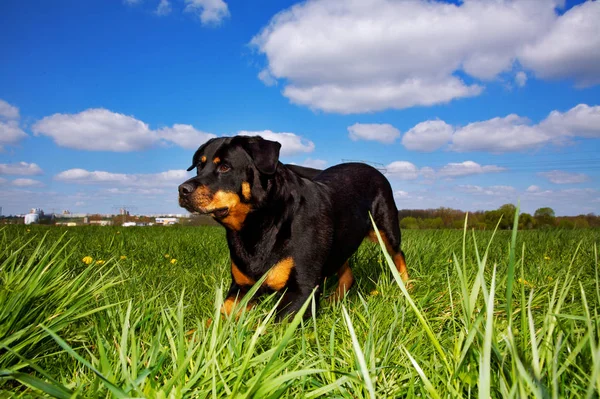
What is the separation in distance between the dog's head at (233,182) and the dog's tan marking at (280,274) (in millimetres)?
419

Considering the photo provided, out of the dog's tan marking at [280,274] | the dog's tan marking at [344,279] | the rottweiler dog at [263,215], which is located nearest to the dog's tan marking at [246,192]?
the rottweiler dog at [263,215]

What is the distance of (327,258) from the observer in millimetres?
3623

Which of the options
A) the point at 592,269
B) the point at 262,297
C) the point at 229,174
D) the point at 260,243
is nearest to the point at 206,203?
the point at 229,174

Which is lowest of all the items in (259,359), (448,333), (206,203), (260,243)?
(448,333)

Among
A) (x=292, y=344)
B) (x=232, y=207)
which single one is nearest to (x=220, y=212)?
(x=232, y=207)

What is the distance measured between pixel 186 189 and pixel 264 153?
607 millimetres

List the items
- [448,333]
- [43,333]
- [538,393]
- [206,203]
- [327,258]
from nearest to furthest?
[538,393]
[43,333]
[448,333]
[206,203]
[327,258]

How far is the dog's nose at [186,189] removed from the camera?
3322 mm

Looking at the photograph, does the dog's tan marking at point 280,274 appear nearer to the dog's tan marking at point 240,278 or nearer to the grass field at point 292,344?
the dog's tan marking at point 240,278

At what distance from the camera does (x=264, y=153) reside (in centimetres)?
334

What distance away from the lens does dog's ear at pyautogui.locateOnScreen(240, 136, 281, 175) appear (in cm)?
330

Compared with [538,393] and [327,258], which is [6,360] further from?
[327,258]

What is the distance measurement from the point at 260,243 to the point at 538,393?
7.86 ft

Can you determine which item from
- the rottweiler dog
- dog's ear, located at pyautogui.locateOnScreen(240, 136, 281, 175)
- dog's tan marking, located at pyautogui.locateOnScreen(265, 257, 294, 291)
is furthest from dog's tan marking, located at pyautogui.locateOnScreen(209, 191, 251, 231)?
dog's tan marking, located at pyautogui.locateOnScreen(265, 257, 294, 291)
